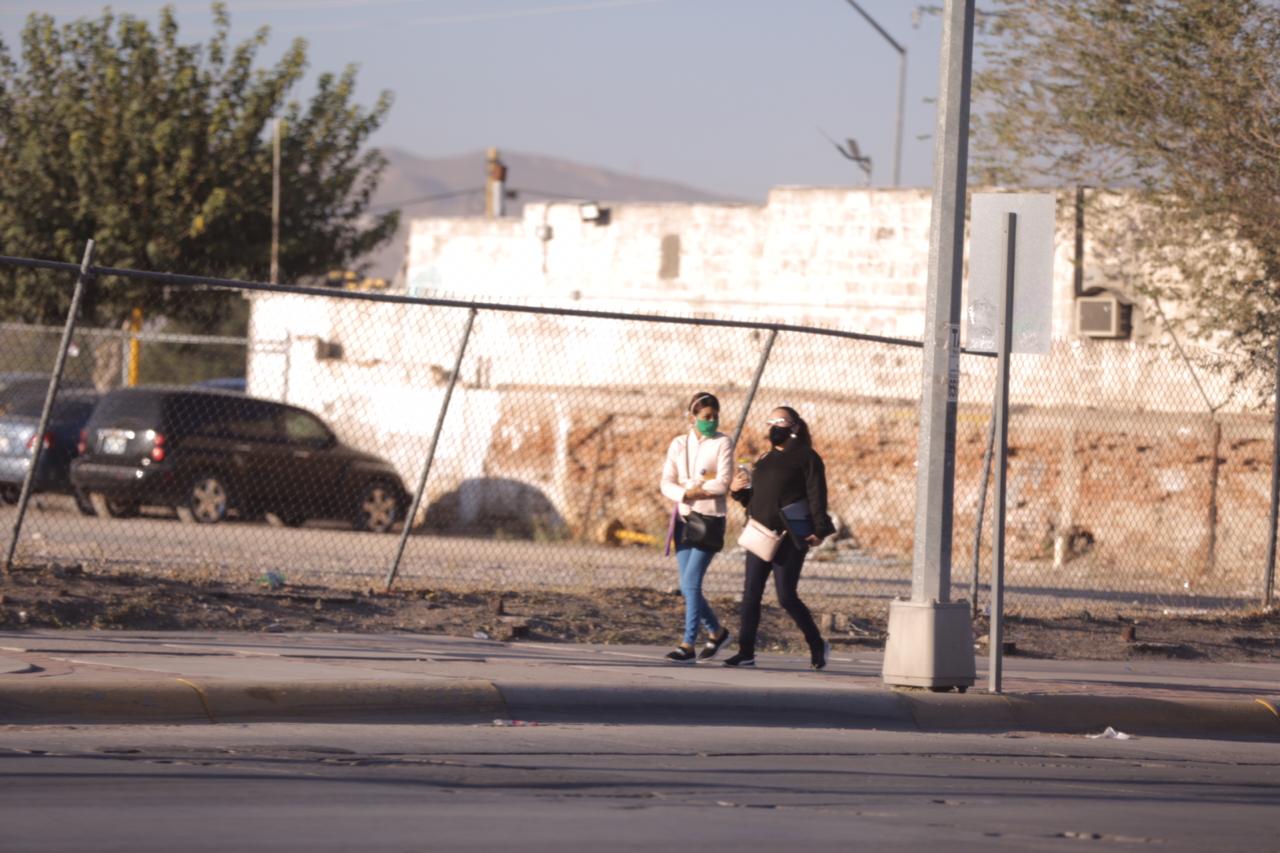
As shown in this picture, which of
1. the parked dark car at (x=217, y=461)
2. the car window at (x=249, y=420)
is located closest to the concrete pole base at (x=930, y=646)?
the parked dark car at (x=217, y=461)

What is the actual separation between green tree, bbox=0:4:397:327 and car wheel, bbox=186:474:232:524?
543 inches

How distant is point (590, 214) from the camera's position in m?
30.8

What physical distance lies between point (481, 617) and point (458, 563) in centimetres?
447

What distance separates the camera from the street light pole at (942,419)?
10.6 metres

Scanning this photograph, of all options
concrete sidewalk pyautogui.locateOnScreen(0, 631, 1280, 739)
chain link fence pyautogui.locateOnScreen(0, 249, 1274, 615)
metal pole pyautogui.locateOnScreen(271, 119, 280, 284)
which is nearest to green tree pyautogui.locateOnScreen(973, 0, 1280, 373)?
chain link fence pyautogui.locateOnScreen(0, 249, 1274, 615)

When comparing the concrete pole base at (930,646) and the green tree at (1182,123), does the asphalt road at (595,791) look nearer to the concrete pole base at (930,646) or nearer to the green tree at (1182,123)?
the concrete pole base at (930,646)

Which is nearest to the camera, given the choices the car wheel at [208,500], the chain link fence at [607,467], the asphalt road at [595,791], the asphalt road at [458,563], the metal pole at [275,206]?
the asphalt road at [595,791]

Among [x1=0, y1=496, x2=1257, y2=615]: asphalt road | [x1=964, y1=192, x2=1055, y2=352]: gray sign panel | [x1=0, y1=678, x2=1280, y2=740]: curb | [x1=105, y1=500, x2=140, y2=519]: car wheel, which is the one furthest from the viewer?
[x1=105, y1=500, x2=140, y2=519]: car wheel

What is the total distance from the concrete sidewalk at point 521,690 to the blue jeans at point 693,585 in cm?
31

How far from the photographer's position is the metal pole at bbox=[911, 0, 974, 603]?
1061cm

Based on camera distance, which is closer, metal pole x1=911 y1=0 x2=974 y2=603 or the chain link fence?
metal pole x1=911 y1=0 x2=974 y2=603

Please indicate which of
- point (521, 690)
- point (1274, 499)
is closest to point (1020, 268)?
point (521, 690)

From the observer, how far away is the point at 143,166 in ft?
111

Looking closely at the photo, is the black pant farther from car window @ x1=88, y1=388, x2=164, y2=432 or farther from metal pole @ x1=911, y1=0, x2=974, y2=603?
car window @ x1=88, y1=388, x2=164, y2=432
